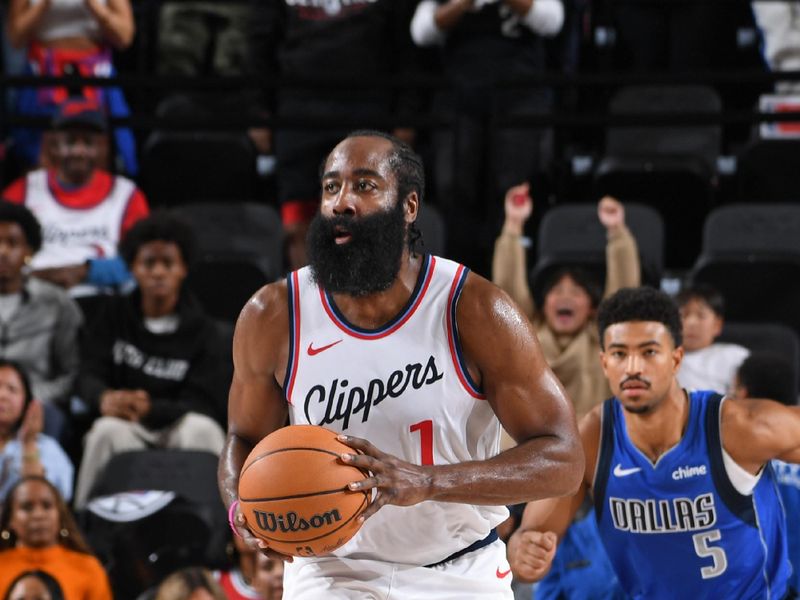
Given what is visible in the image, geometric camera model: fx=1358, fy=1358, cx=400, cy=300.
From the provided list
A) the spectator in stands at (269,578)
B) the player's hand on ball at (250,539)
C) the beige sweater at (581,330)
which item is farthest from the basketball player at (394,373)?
the beige sweater at (581,330)

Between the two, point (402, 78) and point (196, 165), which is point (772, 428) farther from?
point (196, 165)

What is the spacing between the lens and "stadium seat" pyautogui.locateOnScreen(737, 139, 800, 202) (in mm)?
6996

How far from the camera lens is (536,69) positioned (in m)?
7.06

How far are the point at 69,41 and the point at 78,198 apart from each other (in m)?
1.00

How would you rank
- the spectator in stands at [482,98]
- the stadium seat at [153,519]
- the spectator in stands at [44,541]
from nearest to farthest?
the spectator in stands at [44,541]
the stadium seat at [153,519]
the spectator in stands at [482,98]

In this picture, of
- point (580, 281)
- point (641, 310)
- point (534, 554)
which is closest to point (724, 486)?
A: point (641, 310)

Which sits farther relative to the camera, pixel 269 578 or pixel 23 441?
pixel 23 441

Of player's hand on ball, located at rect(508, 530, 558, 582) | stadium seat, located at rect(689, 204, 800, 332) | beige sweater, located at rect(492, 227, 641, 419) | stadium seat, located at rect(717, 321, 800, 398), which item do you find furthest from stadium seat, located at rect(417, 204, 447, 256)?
player's hand on ball, located at rect(508, 530, 558, 582)

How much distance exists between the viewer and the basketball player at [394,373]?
126 inches

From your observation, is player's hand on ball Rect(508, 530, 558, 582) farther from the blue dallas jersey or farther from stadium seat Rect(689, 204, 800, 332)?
stadium seat Rect(689, 204, 800, 332)

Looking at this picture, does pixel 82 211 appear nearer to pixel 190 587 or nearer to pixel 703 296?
pixel 190 587

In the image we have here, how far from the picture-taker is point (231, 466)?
332cm

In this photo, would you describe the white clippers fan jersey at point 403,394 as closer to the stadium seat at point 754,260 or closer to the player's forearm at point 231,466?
the player's forearm at point 231,466

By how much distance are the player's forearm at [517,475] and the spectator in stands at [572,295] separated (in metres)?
2.73
